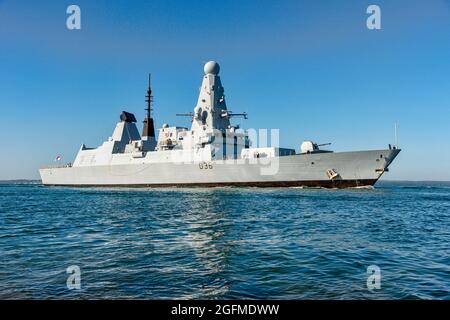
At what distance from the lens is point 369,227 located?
1399 cm

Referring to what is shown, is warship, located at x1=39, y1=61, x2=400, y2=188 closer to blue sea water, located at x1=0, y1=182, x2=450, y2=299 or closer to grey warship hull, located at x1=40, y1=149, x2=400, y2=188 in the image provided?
grey warship hull, located at x1=40, y1=149, x2=400, y2=188

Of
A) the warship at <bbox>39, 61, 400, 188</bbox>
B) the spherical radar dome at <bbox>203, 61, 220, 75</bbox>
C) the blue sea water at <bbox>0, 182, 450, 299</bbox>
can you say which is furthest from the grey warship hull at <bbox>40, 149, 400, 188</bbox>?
the blue sea water at <bbox>0, 182, 450, 299</bbox>

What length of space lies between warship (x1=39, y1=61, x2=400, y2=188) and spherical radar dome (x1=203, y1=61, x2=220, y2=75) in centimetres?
13

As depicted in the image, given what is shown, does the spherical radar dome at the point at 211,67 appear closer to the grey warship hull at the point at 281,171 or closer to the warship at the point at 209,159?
the warship at the point at 209,159

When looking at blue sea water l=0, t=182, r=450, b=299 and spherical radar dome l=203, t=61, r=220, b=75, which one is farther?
spherical radar dome l=203, t=61, r=220, b=75

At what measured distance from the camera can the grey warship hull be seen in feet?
116

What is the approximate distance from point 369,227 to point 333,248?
4947 mm

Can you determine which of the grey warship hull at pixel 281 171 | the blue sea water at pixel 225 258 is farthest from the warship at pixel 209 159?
the blue sea water at pixel 225 258

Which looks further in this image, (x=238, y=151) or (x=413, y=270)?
(x=238, y=151)

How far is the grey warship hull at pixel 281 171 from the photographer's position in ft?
116

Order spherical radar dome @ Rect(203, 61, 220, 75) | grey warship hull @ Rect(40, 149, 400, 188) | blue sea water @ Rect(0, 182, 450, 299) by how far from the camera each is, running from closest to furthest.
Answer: blue sea water @ Rect(0, 182, 450, 299)
grey warship hull @ Rect(40, 149, 400, 188)
spherical radar dome @ Rect(203, 61, 220, 75)
